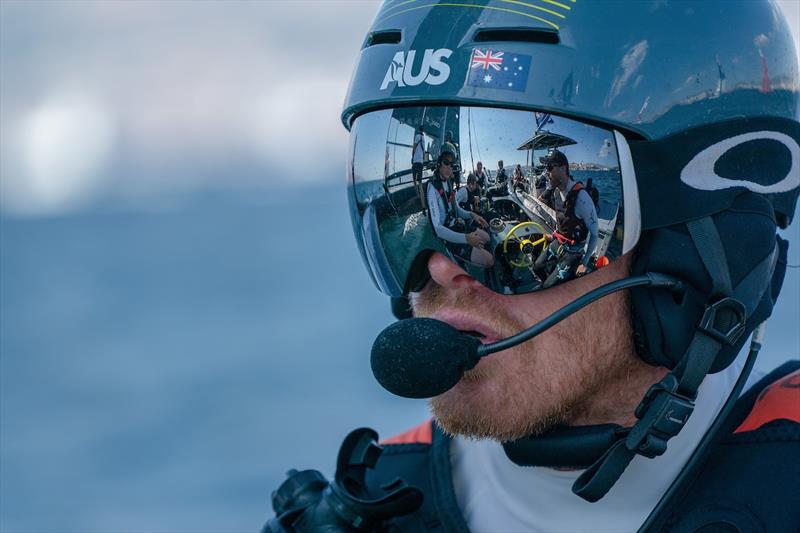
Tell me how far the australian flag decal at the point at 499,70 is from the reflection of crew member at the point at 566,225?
0.13 metres

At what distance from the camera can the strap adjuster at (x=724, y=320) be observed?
191cm

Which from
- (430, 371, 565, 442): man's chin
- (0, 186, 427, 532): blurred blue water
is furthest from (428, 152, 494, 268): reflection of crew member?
(0, 186, 427, 532): blurred blue water

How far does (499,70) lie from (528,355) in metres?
0.49

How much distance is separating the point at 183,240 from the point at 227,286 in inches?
19.5

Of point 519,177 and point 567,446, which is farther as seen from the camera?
point 567,446

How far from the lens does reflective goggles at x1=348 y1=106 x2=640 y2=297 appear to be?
189 centimetres

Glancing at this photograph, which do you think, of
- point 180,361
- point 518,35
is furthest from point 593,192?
point 180,361

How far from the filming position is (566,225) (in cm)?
191

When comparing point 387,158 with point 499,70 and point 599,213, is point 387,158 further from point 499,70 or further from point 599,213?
point 599,213

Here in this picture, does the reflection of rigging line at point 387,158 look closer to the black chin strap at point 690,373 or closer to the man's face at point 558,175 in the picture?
the man's face at point 558,175

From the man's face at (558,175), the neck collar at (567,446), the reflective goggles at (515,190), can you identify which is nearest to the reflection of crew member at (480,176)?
the reflective goggles at (515,190)

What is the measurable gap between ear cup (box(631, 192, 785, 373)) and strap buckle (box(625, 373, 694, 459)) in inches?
3.0

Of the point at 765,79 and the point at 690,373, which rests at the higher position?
the point at 765,79

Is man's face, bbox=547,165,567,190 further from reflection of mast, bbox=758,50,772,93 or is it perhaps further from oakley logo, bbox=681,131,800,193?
reflection of mast, bbox=758,50,772,93
